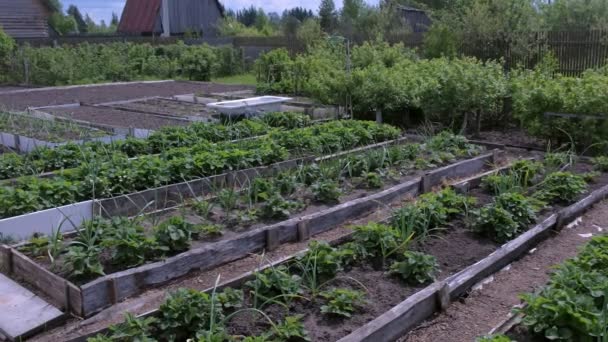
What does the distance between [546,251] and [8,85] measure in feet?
62.7

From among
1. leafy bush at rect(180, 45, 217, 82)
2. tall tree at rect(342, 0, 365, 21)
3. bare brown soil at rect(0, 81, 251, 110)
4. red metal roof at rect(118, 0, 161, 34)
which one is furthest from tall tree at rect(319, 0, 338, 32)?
bare brown soil at rect(0, 81, 251, 110)

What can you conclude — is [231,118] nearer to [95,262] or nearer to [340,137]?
[340,137]

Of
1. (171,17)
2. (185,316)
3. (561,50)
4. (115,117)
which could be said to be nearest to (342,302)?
(185,316)

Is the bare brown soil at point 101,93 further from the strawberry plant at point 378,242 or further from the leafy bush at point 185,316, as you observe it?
the leafy bush at point 185,316

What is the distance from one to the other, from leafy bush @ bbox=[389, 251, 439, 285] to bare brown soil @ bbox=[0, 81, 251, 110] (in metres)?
11.3

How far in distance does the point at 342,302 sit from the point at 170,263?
1.37 metres

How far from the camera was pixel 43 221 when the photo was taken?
16.8ft

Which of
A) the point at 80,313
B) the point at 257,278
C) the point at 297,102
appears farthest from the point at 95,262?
the point at 297,102

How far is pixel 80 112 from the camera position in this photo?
12258mm

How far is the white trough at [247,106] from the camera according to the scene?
1014 cm

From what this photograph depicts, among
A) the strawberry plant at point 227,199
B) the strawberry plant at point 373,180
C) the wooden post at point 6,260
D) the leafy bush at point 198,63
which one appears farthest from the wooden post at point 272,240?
the leafy bush at point 198,63

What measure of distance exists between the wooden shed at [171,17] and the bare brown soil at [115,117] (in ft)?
83.6

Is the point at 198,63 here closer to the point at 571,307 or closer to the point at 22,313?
the point at 22,313

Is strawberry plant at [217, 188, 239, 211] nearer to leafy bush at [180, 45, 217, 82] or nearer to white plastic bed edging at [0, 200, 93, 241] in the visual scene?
white plastic bed edging at [0, 200, 93, 241]
